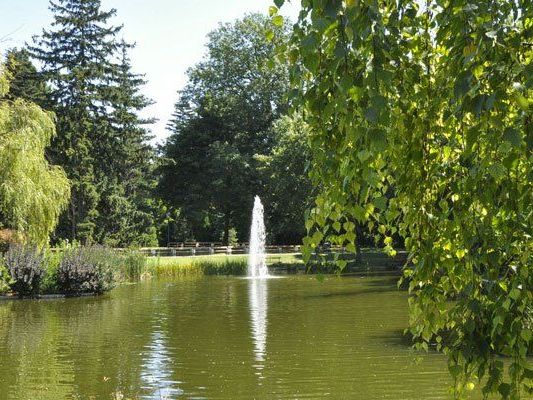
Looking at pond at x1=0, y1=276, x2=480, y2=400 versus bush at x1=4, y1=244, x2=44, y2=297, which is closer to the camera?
pond at x1=0, y1=276, x2=480, y2=400

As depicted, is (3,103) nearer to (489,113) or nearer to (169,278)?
(169,278)

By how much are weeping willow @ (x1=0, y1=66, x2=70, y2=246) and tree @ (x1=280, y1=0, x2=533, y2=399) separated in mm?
19888

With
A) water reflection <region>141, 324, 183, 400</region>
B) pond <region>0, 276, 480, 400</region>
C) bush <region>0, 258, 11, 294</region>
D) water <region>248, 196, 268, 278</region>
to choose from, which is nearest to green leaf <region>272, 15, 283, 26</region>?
pond <region>0, 276, 480, 400</region>

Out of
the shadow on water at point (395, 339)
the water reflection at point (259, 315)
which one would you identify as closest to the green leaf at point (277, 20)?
the water reflection at point (259, 315)

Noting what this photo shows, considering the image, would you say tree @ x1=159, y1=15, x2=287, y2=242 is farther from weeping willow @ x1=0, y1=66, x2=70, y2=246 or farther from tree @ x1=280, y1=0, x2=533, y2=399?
tree @ x1=280, y1=0, x2=533, y2=399

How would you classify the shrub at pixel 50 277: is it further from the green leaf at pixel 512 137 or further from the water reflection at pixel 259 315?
the green leaf at pixel 512 137

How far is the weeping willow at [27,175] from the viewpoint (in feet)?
68.8

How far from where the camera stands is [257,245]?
47.2 metres

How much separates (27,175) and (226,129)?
1337 inches

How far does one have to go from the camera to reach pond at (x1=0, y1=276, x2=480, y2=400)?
9258 mm

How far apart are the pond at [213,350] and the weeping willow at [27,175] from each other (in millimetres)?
2930

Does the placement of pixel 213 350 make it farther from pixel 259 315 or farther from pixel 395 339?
pixel 259 315

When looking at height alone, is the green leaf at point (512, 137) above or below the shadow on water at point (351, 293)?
above

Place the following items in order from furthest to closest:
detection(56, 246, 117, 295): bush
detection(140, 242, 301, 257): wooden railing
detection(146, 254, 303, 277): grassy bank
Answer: detection(140, 242, 301, 257): wooden railing → detection(146, 254, 303, 277): grassy bank → detection(56, 246, 117, 295): bush
